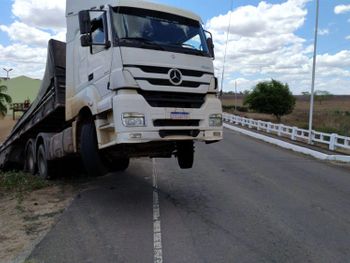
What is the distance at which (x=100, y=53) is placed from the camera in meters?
7.81

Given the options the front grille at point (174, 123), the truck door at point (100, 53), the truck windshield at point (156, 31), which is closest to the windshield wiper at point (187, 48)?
the truck windshield at point (156, 31)

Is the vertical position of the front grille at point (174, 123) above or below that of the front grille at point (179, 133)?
above

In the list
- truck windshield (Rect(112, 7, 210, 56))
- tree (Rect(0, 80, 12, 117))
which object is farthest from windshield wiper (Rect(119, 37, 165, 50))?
tree (Rect(0, 80, 12, 117))

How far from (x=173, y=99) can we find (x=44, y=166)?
553 cm

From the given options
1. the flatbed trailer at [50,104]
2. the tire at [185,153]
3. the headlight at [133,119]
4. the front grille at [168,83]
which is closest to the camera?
the headlight at [133,119]

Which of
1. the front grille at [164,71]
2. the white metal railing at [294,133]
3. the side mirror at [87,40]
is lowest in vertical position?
the white metal railing at [294,133]

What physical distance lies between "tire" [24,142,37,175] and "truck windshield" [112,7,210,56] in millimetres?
6300

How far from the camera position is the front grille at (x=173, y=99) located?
7352 mm

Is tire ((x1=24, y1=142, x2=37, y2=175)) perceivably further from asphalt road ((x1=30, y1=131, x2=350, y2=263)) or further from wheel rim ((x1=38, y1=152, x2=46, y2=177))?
asphalt road ((x1=30, y1=131, x2=350, y2=263))

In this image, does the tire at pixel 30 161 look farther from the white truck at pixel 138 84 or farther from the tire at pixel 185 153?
the tire at pixel 185 153

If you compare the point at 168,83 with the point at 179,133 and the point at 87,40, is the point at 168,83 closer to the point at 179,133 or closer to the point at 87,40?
the point at 179,133

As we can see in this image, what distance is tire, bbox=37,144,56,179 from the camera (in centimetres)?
1141

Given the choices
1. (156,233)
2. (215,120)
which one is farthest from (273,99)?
(156,233)

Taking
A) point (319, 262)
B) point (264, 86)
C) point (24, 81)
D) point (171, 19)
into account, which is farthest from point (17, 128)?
point (24, 81)
